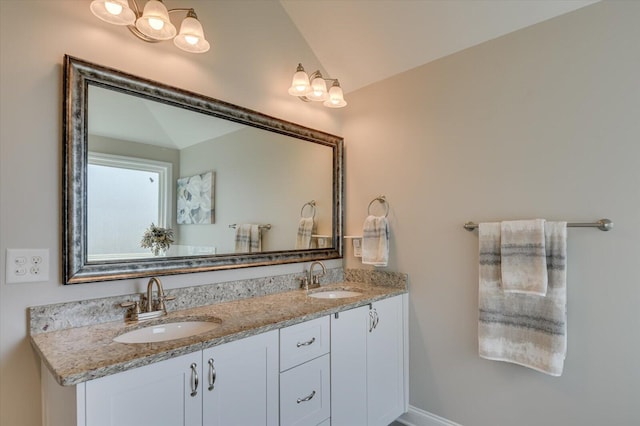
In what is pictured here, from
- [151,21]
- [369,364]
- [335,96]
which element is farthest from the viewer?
[335,96]

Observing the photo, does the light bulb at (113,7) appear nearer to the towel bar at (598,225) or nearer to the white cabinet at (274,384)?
the white cabinet at (274,384)

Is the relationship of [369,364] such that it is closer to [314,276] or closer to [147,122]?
[314,276]

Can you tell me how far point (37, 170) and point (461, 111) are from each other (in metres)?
2.07

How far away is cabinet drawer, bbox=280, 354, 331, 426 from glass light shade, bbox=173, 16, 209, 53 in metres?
1.50

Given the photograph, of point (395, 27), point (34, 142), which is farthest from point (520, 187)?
point (34, 142)

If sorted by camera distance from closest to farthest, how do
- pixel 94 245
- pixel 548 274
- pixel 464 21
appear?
pixel 94 245, pixel 548 274, pixel 464 21

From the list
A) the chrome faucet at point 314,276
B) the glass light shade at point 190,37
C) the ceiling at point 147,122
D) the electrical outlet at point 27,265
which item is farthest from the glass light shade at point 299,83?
the electrical outlet at point 27,265

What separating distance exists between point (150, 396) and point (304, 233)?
1.40 m

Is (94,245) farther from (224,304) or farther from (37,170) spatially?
(224,304)

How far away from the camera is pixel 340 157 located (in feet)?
8.39

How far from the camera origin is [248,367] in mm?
1335

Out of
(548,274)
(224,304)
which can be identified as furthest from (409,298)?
(224,304)

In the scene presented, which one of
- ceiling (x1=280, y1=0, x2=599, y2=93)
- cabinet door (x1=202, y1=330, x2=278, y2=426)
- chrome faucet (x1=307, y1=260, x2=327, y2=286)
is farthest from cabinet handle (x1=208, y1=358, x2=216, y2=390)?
ceiling (x1=280, y1=0, x2=599, y2=93)

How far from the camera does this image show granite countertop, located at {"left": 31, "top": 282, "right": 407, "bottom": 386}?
3.25ft
